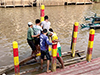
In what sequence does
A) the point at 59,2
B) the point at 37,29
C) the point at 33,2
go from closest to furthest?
the point at 37,29
the point at 33,2
the point at 59,2

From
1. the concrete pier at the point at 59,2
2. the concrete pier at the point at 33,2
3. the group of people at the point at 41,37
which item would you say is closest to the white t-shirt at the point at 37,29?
the group of people at the point at 41,37

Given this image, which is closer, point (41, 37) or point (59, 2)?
point (41, 37)

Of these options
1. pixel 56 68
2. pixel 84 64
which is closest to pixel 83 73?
pixel 84 64

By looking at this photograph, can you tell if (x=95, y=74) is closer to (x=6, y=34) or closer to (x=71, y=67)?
(x=71, y=67)

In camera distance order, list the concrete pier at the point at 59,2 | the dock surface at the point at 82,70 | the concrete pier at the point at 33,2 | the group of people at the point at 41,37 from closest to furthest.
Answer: the dock surface at the point at 82,70 → the group of people at the point at 41,37 → the concrete pier at the point at 33,2 → the concrete pier at the point at 59,2

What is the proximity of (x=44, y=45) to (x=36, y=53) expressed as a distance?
4.67 feet

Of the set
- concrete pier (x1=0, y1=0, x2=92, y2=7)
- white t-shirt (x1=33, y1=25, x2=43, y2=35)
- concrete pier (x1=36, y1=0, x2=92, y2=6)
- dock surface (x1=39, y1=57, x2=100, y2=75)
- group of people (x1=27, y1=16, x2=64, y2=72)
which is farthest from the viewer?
concrete pier (x1=36, y1=0, x2=92, y2=6)

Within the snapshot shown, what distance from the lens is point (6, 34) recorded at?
12.2 meters

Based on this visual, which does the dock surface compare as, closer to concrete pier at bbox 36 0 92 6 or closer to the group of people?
the group of people

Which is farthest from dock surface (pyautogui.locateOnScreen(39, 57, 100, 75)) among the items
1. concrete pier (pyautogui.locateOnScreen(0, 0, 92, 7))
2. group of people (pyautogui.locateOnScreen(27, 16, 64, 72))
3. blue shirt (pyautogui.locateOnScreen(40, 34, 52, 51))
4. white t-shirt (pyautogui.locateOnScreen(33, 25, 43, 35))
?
concrete pier (pyautogui.locateOnScreen(0, 0, 92, 7))

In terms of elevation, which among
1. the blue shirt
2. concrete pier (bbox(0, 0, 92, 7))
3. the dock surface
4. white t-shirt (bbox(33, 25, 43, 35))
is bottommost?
the dock surface

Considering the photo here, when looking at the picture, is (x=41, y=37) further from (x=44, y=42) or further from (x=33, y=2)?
(x=33, y=2)

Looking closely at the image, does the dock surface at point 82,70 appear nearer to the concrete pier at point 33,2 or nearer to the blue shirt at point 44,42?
the blue shirt at point 44,42

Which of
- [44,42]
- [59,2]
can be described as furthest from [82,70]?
[59,2]
